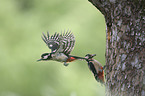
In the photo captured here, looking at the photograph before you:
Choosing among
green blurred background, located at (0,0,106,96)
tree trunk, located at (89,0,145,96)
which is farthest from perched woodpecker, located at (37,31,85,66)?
green blurred background, located at (0,0,106,96)

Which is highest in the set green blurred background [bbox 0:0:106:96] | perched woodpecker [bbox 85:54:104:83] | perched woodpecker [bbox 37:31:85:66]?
green blurred background [bbox 0:0:106:96]

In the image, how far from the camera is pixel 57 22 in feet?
18.6

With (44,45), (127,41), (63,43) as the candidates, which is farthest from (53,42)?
(44,45)

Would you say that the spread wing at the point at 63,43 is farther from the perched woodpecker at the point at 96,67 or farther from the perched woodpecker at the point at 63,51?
the perched woodpecker at the point at 96,67

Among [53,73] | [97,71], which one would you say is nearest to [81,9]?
[53,73]

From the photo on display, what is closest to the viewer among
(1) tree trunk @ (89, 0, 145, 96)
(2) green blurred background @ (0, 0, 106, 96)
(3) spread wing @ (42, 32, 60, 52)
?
(1) tree trunk @ (89, 0, 145, 96)

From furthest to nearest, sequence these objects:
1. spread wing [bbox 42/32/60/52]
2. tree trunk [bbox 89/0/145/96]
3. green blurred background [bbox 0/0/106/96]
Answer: green blurred background [bbox 0/0/106/96] < spread wing [bbox 42/32/60/52] < tree trunk [bbox 89/0/145/96]

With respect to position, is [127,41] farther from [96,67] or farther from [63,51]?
[63,51]

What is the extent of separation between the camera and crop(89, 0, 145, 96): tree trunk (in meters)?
1.74

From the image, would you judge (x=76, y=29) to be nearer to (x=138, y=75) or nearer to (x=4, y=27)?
(x=4, y=27)

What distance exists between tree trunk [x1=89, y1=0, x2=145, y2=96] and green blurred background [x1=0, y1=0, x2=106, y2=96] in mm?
2899

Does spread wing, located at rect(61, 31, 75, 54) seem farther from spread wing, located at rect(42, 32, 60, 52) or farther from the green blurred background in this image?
the green blurred background

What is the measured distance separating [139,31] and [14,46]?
464 cm

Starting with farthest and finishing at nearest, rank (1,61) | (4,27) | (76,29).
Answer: (4,27), (1,61), (76,29)
